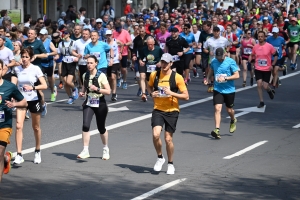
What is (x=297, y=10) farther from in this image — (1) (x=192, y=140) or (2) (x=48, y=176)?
(2) (x=48, y=176)

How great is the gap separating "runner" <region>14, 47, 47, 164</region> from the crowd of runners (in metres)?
0.01

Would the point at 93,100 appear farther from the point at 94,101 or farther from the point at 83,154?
the point at 83,154

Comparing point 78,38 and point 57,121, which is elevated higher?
point 78,38

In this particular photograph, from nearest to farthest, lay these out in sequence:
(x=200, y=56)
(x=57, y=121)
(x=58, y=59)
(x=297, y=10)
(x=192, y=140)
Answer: (x=192, y=140) < (x=57, y=121) < (x=58, y=59) < (x=200, y=56) < (x=297, y=10)

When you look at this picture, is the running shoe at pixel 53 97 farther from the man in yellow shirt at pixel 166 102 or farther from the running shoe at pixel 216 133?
the man in yellow shirt at pixel 166 102

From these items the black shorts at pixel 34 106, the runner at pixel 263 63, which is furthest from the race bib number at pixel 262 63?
the black shorts at pixel 34 106

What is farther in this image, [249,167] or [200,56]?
[200,56]

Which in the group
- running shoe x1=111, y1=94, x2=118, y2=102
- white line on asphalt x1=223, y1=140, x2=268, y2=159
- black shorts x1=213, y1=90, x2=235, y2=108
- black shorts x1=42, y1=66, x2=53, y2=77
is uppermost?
black shorts x1=213, y1=90, x2=235, y2=108

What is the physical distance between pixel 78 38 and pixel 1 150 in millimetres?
9963

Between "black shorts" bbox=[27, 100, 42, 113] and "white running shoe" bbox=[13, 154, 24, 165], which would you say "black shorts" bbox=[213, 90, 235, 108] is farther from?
"white running shoe" bbox=[13, 154, 24, 165]

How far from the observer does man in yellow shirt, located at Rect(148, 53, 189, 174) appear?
12.4 m

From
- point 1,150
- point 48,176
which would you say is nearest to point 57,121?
point 48,176

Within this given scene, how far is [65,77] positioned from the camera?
20266mm

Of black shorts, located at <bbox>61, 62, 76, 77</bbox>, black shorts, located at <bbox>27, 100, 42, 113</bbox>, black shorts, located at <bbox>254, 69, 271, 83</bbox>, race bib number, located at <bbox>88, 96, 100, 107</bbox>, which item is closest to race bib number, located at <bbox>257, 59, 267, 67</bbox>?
black shorts, located at <bbox>254, 69, 271, 83</bbox>
